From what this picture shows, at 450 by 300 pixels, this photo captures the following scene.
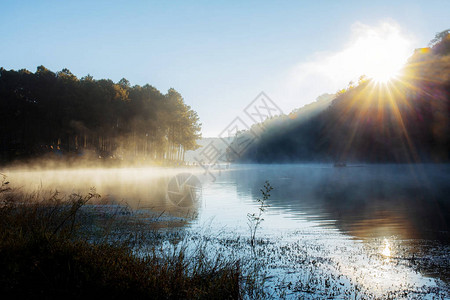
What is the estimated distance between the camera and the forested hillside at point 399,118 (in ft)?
224

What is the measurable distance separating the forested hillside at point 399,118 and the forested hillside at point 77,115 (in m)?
51.1

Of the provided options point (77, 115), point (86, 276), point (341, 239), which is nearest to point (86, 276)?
point (86, 276)

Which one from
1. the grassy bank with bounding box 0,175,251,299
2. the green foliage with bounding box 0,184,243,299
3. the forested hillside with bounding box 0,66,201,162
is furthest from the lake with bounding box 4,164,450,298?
the forested hillside with bounding box 0,66,201,162

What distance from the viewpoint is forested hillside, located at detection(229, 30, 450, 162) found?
224ft

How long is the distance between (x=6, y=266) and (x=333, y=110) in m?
116

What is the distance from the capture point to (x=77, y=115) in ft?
193

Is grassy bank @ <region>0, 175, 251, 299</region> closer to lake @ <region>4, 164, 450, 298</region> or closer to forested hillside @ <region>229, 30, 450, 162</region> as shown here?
lake @ <region>4, 164, 450, 298</region>

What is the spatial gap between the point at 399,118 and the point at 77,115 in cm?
7190

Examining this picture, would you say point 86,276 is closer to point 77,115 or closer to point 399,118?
point 77,115

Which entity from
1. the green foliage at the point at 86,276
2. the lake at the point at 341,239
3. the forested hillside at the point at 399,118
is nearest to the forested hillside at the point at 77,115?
the lake at the point at 341,239

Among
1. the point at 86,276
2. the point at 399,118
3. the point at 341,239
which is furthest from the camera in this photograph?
the point at 399,118

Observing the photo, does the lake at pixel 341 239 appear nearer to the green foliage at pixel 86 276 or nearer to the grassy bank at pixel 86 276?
the green foliage at pixel 86 276

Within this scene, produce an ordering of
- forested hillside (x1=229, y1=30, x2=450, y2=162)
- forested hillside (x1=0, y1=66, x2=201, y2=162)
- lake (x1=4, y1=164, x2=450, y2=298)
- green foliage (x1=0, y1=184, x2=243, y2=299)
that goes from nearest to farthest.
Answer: green foliage (x1=0, y1=184, x2=243, y2=299) < lake (x1=4, y1=164, x2=450, y2=298) < forested hillside (x1=0, y1=66, x2=201, y2=162) < forested hillside (x1=229, y1=30, x2=450, y2=162)

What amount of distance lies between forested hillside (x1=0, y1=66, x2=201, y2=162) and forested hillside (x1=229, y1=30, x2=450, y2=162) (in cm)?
5108
